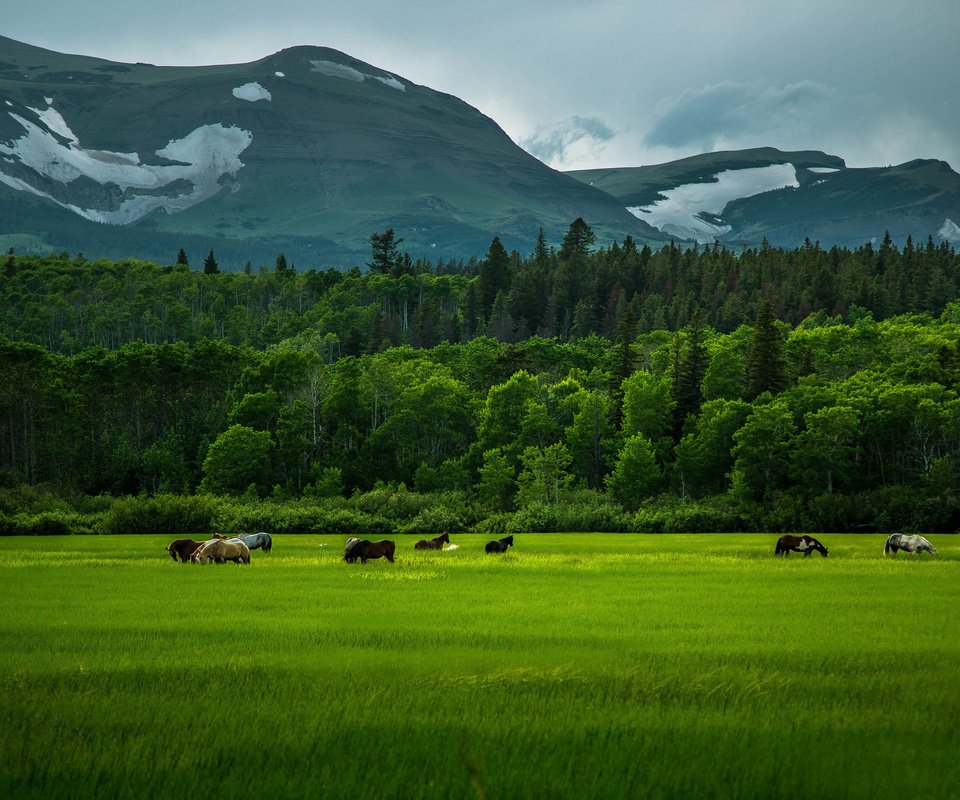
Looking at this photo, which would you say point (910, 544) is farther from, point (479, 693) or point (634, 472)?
point (634, 472)

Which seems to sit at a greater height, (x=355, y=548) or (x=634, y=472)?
(x=355, y=548)

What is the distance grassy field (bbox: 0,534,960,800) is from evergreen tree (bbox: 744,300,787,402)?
83.7 metres

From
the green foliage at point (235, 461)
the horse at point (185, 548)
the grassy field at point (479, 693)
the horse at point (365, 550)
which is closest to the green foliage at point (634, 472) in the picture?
the green foliage at point (235, 461)

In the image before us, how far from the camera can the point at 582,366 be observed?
162 meters

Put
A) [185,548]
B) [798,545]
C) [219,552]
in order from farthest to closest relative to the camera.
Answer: [798,545] → [185,548] → [219,552]

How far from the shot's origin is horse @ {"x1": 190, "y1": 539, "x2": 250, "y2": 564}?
3822 cm

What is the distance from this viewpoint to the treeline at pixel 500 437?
7725cm

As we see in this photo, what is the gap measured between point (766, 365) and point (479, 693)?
101940 millimetres

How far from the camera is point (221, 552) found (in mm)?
38469

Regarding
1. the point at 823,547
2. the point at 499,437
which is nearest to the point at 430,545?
the point at 823,547

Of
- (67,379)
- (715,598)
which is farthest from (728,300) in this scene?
(715,598)

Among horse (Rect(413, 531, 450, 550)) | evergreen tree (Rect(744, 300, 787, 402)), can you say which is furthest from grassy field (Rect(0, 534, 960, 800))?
evergreen tree (Rect(744, 300, 787, 402))

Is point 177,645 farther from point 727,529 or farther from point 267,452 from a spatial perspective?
point 267,452

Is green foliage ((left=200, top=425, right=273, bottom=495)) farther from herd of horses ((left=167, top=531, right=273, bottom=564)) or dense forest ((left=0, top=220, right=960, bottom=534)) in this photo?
herd of horses ((left=167, top=531, right=273, bottom=564))
